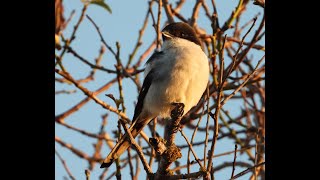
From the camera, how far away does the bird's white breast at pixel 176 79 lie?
542 cm

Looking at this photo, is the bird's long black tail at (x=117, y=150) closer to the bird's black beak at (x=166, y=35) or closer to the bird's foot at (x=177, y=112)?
the bird's foot at (x=177, y=112)

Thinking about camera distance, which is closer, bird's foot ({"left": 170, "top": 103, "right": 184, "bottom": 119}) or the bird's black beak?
bird's foot ({"left": 170, "top": 103, "right": 184, "bottom": 119})

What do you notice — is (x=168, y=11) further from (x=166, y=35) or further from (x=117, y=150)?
(x=117, y=150)

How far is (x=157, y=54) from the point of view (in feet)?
19.0

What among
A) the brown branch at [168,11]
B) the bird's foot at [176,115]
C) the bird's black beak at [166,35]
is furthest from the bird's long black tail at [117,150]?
the brown branch at [168,11]

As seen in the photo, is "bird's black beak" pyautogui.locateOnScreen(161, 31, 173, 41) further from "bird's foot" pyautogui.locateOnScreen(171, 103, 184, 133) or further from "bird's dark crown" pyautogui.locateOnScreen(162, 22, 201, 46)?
"bird's foot" pyautogui.locateOnScreen(171, 103, 184, 133)

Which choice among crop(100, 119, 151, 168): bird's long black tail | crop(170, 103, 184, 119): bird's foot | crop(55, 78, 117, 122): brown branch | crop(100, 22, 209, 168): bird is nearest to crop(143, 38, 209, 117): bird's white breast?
crop(100, 22, 209, 168): bird

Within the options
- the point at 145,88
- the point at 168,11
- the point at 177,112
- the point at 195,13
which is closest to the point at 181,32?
the point at 145,88

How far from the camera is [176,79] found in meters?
5.41

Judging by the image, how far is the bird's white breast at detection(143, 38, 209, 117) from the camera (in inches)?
213

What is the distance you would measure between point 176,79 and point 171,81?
0.19 feet
